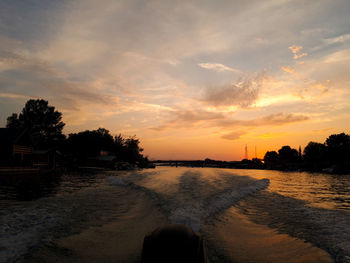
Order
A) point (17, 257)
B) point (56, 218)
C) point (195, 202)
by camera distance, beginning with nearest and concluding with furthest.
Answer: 1. point (17, 257)
2. point (56, 218)
3. point (195, 202)

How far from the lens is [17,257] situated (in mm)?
5309

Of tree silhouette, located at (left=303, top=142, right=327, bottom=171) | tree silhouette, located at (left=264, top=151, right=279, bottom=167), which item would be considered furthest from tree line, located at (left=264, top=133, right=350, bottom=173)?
tree silhouette, located at (left=264, top=151, right=279, bottom=167)

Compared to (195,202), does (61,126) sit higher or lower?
higher

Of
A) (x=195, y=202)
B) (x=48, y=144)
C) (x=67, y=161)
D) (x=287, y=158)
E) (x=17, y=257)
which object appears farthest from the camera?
(x=287, y=158)

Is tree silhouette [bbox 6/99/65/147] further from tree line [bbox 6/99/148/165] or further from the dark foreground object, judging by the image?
the dark foreground object

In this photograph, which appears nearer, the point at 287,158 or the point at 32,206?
the point at 32,206

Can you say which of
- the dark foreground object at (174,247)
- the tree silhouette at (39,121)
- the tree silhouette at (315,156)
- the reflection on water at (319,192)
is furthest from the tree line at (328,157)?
the tree silhouette at (39,121)

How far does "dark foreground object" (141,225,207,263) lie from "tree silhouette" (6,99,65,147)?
309 ft

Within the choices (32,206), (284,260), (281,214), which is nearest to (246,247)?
(284,260)

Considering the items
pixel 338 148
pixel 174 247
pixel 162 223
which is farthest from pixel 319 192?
pixel 338 148

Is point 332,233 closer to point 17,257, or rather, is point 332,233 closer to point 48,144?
point 17,257

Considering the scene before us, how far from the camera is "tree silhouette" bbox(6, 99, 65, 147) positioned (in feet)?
274

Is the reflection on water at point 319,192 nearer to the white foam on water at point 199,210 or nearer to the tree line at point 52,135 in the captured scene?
the white foam on water at point 199,210

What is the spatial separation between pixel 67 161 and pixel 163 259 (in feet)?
249
